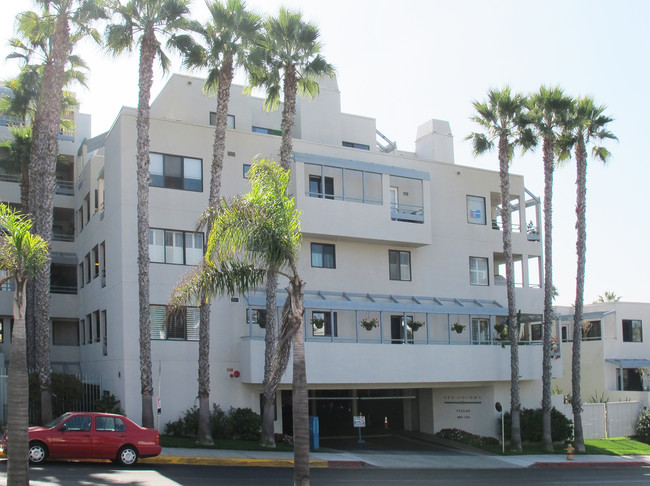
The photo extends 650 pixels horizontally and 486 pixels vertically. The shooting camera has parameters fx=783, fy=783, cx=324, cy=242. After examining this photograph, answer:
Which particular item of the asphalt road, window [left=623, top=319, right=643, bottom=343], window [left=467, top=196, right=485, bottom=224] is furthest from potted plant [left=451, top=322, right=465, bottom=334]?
window [left=623, top=319, right=643, bottom=343]

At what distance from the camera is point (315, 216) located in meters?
32.3

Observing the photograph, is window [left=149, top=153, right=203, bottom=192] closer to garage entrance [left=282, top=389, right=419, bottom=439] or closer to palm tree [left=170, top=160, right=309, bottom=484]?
garage entrance [left=282, top=389, right=419, bottom=439]

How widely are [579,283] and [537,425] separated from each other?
665cm

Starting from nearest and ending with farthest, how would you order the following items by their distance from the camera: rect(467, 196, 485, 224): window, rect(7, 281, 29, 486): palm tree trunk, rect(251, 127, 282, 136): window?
rect(7, 281, 29, 486): palm tree trunk < rect(467, 196, 485, 224): window < rect(251, 127, 282, 136): window

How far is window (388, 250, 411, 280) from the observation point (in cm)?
3559

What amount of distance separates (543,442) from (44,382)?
2091 cm

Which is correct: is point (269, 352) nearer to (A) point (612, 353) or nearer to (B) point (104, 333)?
(B) point (104, 333)

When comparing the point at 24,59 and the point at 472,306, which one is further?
the point at 472,306

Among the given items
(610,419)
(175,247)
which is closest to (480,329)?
(610,419)

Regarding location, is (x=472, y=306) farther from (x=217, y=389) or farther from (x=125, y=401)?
(x=125, y=401)

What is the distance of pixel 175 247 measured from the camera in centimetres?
3033

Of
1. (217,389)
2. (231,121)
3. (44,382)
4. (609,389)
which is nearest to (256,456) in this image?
(217,389)

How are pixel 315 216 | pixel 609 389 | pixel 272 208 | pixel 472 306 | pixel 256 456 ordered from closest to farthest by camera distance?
1. pixel 272 208
2. pixel 256 456
3. pixel 315 216
4. pixel 472 306
5. pixel 609 389

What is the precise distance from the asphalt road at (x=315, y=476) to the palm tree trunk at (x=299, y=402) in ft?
15.7
